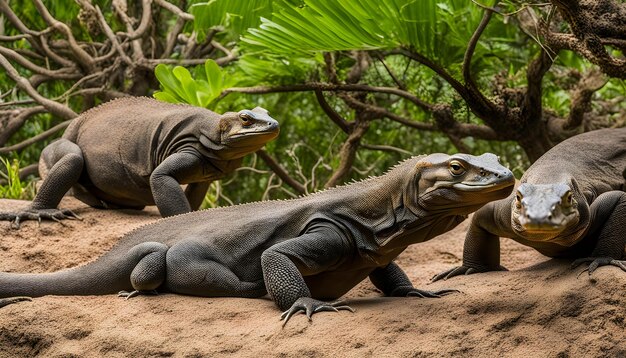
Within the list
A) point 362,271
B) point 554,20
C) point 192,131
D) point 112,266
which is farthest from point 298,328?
point 554,20

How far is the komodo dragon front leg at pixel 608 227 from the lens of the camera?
192 inches

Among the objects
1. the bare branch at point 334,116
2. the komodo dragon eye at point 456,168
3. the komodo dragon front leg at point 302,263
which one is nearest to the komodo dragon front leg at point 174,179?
the bare branch at point 334,116

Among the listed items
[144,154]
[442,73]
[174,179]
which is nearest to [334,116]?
[442,73]

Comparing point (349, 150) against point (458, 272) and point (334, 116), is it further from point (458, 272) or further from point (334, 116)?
point (458, 272)

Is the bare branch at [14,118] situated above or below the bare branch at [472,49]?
below

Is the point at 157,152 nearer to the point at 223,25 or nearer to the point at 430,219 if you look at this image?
the point at 223,25

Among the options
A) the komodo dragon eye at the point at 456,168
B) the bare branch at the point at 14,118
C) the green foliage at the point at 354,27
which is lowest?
the bare branch at the point at 14,118

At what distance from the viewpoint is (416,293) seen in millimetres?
5113

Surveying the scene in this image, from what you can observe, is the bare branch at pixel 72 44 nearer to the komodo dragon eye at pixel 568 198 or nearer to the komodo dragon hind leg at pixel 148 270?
the komodo dragon hind leg at pixel 148 270

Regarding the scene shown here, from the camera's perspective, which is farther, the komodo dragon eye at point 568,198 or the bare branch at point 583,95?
the bare branch at point 583,95

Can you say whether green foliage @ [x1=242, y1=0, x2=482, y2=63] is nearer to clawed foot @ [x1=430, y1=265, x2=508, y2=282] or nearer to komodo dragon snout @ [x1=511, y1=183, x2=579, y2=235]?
clawed foot @ [x1=430, y1=265, x2=508, y2=282]

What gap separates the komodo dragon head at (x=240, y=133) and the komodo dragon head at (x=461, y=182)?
1.83m

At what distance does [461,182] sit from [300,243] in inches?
38.1

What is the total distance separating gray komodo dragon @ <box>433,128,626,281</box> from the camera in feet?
13.8
